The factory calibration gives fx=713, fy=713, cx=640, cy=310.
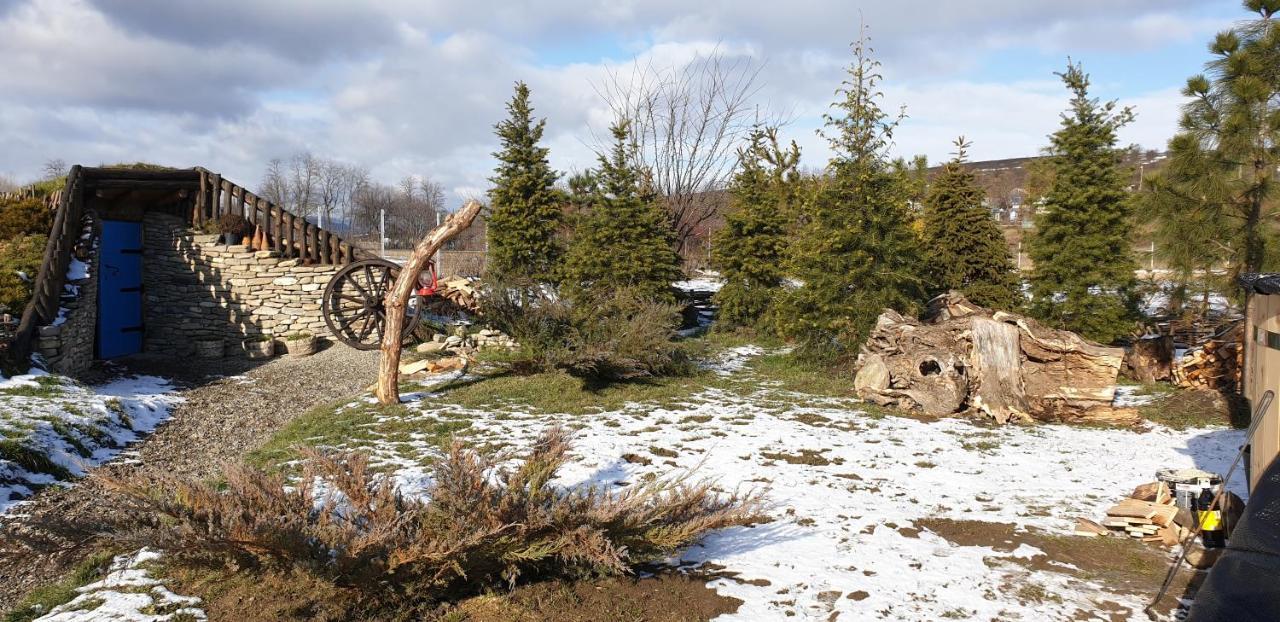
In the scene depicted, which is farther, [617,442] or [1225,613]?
[617,442]

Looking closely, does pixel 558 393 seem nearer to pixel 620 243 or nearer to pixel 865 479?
pixel 865 479

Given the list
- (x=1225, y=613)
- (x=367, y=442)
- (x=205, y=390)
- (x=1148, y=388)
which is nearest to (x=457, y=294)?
(x=205, y=390)

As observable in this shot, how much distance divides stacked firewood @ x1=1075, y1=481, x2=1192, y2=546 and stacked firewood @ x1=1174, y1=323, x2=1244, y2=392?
454 cm

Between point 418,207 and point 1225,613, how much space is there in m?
33.4

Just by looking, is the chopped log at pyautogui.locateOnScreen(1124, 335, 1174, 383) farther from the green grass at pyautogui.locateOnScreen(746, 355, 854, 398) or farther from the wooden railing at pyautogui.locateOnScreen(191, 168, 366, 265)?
the wooden railing at pyautogui.locateOnScreen(191, 168, 366, 265)

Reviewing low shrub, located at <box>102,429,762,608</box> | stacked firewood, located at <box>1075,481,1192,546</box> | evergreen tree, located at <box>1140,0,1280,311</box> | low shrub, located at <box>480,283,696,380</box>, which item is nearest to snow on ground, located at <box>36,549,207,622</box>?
low shrub, located at <box>102,429,762,608</box>

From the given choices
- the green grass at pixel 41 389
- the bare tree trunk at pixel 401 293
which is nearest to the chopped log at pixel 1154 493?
the bare tree trunk at pixel 401 293

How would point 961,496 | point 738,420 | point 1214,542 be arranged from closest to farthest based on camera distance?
point 1214,542 → point 961,496 → point 738,420

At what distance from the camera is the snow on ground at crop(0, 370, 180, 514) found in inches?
201

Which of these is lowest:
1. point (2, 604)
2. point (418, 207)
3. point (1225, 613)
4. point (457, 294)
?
point (2, 604)

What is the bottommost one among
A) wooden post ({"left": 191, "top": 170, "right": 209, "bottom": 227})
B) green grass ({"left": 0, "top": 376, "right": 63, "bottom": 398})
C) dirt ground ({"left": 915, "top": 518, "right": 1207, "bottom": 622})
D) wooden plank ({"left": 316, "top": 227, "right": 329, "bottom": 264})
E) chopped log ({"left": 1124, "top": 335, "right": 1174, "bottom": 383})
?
dirt ground ({"left": 915, "top": 518, "right": 1207, "bottom": 622})

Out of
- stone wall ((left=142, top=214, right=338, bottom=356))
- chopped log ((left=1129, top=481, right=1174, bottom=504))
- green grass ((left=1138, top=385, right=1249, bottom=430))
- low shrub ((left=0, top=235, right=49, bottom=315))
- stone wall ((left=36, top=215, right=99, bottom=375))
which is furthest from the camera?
stone wall ((left=142, top=214, right=338, bottom=356))

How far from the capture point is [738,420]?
284 inches

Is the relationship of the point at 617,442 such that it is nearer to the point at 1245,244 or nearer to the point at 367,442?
the point at 367,442
